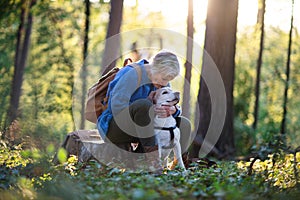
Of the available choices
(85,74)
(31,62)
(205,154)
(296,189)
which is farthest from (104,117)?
(31,62)

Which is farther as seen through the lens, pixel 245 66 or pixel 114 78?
pixel 245 66

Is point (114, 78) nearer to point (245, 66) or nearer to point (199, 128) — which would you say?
point (199, 128)

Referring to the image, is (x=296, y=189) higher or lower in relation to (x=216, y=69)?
lower

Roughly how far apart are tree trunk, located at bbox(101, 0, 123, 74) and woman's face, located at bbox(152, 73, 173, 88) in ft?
23.6

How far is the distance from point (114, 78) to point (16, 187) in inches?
104

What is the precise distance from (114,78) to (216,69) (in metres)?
5.71

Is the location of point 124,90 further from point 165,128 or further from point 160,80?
point 165,128

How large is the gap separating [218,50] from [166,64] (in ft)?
19.8

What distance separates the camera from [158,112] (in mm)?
6863

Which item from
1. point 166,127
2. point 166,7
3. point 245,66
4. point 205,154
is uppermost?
point 166,7

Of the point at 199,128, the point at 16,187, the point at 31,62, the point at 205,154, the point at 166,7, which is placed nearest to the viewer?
the point at 16,187

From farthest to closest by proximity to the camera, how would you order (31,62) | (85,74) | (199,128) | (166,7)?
(31,62) < (166,7) < (85,74) < (199,128)

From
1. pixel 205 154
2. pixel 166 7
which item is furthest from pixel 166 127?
pixel 166 7

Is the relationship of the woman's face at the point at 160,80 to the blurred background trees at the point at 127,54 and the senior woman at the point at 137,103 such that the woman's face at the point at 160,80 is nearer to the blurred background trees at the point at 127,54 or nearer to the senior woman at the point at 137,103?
the senior woman at the point at 137,103
